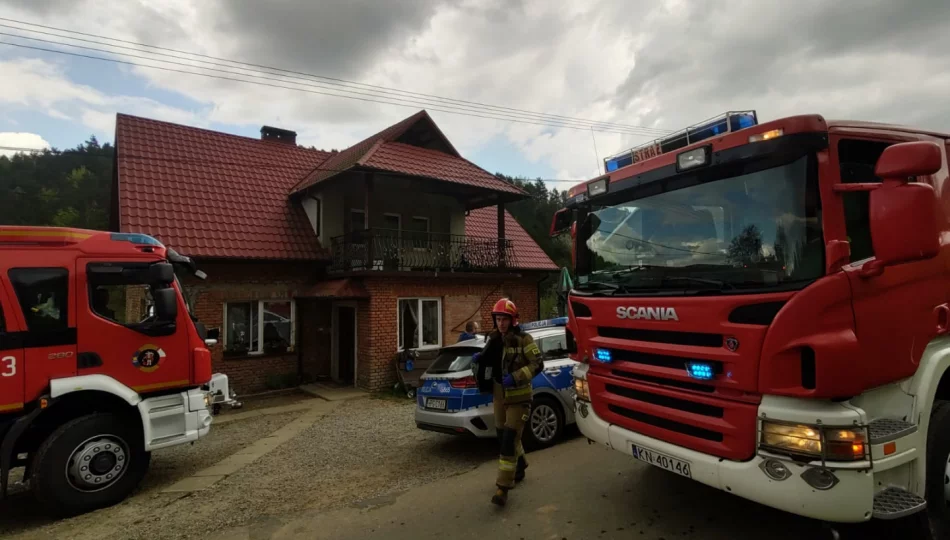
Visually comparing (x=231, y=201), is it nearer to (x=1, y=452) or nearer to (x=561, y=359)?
(x=1, y=452)

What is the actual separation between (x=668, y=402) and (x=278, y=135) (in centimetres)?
1652

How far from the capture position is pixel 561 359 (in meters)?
6.87

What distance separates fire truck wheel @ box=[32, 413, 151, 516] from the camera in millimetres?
4840

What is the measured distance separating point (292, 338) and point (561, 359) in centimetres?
770

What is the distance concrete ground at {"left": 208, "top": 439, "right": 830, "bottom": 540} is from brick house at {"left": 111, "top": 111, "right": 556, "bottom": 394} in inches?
254

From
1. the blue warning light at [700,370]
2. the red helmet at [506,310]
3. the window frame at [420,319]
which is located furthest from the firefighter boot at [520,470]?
the window frame at [420,319]

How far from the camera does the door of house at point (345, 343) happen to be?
12398mm

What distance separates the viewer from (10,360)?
4.87 m

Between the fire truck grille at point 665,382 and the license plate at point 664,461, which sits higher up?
the fire truck grille at point 665,382

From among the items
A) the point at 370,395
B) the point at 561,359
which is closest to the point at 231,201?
the point at 370,395

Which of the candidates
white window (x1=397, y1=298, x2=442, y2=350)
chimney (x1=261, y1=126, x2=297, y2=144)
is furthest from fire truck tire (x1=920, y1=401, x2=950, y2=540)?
chimney (x1=261, y1=126, x2=297, y2=144)

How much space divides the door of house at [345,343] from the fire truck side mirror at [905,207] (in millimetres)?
10980

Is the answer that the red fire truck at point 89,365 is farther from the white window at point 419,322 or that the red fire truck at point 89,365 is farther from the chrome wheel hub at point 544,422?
the white window at point 419,322

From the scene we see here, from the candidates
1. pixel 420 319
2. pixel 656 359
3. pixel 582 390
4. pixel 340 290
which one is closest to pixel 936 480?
pixel 656 359
